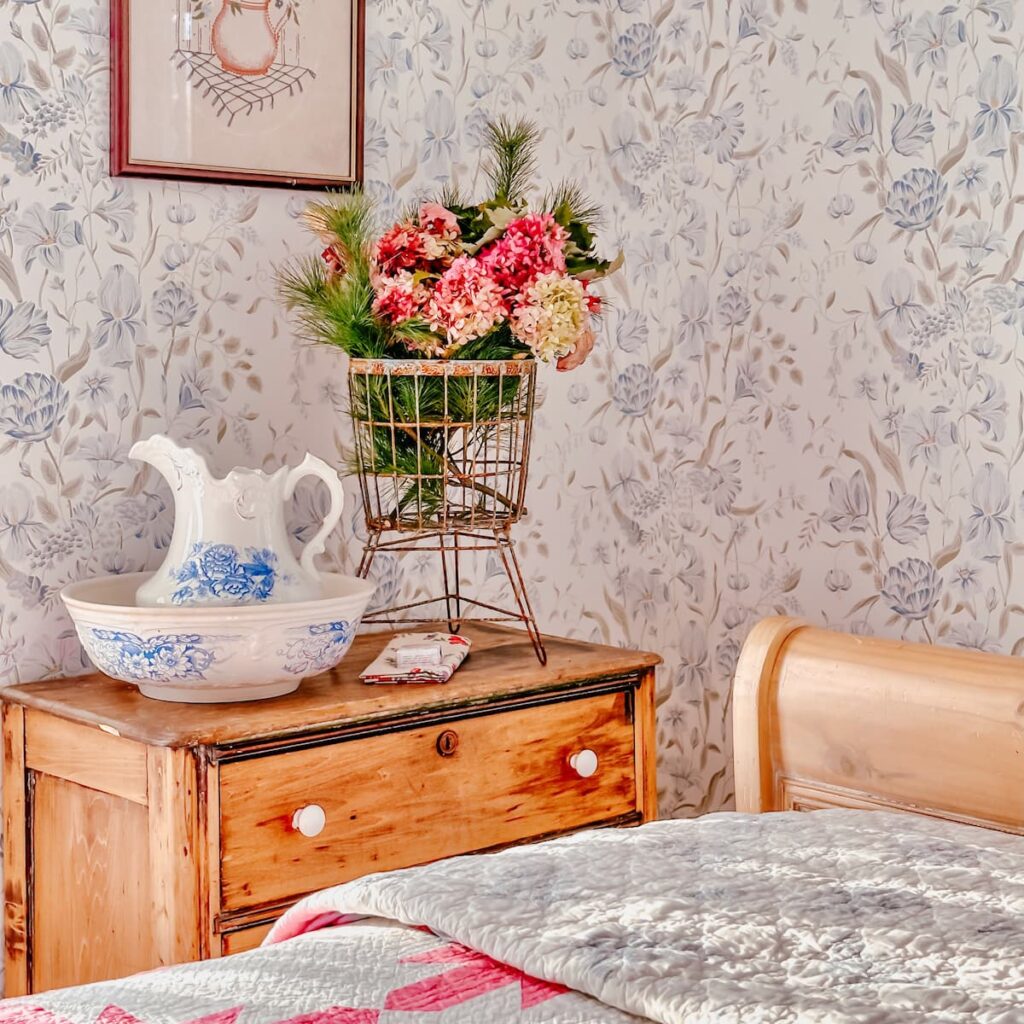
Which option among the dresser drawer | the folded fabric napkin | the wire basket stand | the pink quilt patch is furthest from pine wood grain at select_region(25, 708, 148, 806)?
the pink quilt patch

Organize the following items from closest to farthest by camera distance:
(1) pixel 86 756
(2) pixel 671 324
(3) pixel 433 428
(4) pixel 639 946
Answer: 1. (4) pixel 639 946
2. (1) pixel 86 756
3. (3) pixel 433 428
4. (2) pixel 671 324

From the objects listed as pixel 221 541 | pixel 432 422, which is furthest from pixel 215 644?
pixel 432 422

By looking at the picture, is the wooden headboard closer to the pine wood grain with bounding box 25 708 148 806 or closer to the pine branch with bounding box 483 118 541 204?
the pine wood grain with bounding box 25 708 148 806

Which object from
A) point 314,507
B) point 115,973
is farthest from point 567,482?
point 115,973

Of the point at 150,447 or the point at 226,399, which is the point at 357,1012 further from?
the point at 226,399

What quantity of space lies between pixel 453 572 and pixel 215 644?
33.3 inches

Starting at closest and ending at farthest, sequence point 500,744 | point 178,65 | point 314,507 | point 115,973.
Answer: point 115,973, point 500,744, point 178,65, point 314,507

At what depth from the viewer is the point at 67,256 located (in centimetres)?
209

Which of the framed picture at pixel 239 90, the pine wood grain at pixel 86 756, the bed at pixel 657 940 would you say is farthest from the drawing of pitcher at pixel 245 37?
the bed at pixel 657 940

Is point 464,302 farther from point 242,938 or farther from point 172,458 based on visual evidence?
point 242,938

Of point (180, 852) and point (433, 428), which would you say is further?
point (433, 428)

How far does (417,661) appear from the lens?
2.00m

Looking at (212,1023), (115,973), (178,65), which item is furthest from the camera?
(178,65)

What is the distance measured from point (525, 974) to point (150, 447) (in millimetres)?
1188
